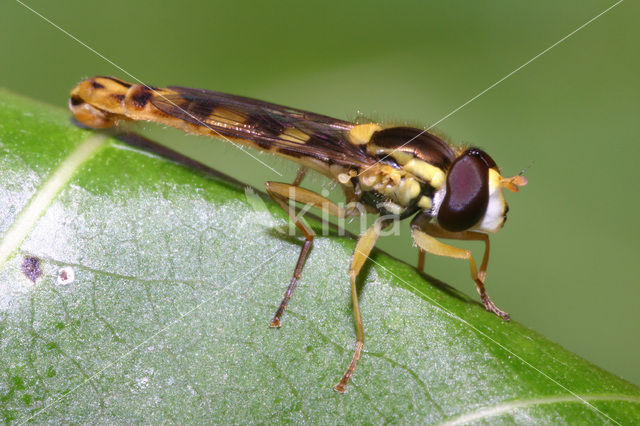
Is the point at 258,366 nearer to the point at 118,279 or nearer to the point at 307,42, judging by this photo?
the point at 118,279

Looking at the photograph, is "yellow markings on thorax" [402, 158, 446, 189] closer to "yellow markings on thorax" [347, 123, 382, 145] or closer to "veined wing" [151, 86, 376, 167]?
"veined wing" [151, 86, 376, 167]

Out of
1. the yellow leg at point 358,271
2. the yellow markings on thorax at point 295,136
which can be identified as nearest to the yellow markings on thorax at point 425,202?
the yellow leg at point 358,271

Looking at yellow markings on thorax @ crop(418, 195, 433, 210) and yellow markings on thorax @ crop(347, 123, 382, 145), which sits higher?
yellow markings on thorax @ crop(347, 123, 382, 145)

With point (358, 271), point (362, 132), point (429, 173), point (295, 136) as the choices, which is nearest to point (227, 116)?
point (295, 136)

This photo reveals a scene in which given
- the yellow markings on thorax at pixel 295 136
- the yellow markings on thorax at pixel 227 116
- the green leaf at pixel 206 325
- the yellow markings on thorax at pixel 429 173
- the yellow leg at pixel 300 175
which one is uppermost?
the yellow markings on thorax at pixel 429 173

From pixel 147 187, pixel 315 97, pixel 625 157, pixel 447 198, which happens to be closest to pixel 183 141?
pixel 315 97

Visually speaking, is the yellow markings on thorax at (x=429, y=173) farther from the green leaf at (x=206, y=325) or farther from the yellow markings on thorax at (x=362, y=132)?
the green leaf at (x=206, y=325)

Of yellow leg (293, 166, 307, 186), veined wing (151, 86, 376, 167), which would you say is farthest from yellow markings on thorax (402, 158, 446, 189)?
yellow leg (293, 166, 307, 186)
